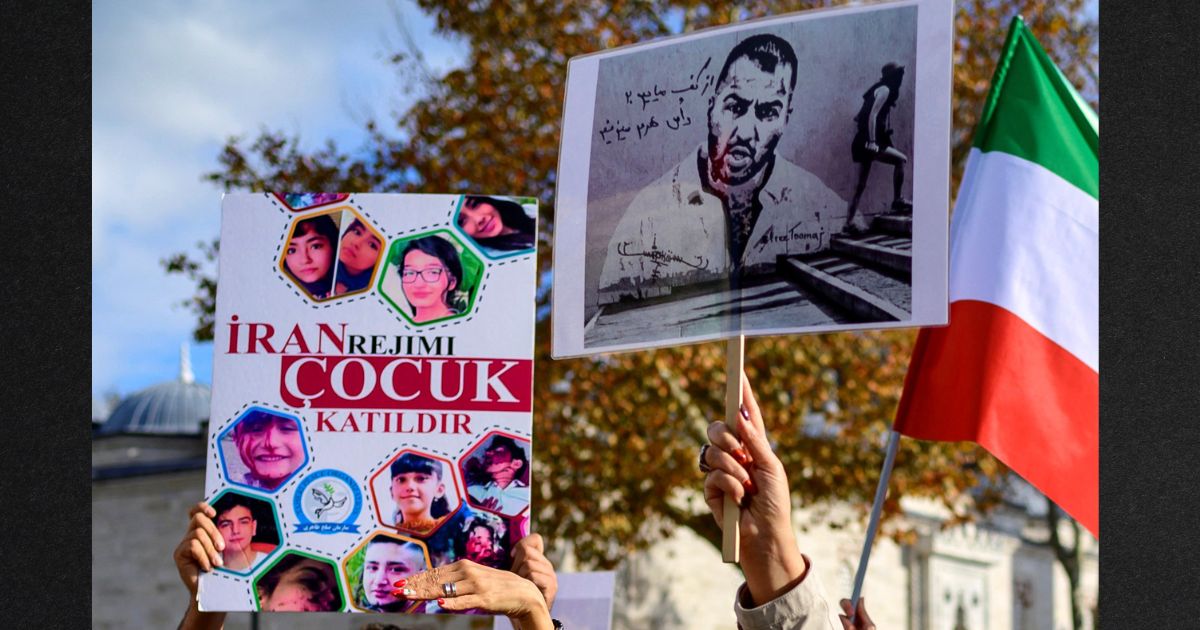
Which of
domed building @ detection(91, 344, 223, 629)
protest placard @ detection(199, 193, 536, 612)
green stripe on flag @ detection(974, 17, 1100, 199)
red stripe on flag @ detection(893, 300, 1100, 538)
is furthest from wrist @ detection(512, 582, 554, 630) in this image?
domed building @ detection(91, 344, 223, 629)

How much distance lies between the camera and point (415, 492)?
321cm

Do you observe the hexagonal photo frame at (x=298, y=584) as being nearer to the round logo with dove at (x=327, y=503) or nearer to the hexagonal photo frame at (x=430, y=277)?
the round logo with dove at (x=327, y=503)

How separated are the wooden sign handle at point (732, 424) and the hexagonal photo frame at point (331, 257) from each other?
3.15ft

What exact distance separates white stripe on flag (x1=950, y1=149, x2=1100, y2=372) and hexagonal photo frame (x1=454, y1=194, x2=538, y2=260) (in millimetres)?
2086

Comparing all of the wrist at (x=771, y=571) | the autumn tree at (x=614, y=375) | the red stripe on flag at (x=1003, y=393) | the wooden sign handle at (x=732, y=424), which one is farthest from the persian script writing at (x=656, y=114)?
the autumn tree at (x=614, y=375)

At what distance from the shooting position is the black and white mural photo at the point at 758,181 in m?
2.92

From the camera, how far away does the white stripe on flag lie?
476 centimetres

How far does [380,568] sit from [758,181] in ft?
4.07

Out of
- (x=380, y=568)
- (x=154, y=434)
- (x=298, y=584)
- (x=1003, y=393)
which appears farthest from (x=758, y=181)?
(x=154, y=434)

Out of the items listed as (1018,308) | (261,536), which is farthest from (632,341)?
(1018,308)

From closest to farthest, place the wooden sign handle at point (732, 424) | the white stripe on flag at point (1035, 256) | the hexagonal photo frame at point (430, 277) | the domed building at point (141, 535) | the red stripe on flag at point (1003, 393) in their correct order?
the wooden sign handle at point (732, 424) < the hexagonal photo frame at point (430, 277) < the red stripe on flag at point (1003, 393) < the white stripe on flag at point (1035, 256) < the domed building at point (141, 535)

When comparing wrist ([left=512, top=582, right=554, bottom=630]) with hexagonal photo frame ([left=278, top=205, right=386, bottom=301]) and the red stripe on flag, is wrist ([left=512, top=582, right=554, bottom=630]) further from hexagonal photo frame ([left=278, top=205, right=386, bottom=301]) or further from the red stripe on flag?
the red stripe on flag

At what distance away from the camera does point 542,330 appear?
12680 mm

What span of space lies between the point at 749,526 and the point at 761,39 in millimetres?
1103
